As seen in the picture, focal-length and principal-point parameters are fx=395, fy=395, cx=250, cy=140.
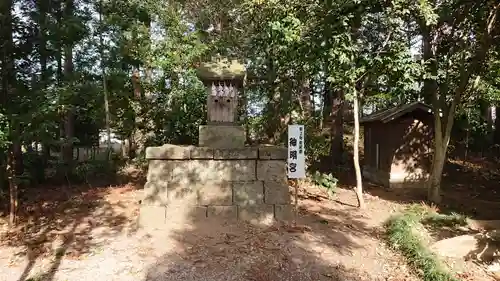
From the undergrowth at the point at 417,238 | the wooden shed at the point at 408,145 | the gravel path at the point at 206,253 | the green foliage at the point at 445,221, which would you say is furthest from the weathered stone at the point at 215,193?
the wooden shed at the point at 408,145

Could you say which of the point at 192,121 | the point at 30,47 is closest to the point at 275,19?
the point at 192,121

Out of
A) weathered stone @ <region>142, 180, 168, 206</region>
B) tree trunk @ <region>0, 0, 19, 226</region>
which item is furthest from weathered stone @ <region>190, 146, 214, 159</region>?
tree trunk @ <region>0, 0, 19, 226</region>

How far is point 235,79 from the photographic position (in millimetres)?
7621

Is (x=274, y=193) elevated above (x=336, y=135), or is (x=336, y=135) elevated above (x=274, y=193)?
(x=336, y=135)

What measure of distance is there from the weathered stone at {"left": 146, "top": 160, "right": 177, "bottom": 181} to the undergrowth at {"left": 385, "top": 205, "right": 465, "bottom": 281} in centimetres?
414

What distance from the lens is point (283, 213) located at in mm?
7328

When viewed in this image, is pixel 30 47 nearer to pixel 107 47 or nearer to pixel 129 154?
pixel 107 47

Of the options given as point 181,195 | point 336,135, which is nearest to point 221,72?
point 181,195

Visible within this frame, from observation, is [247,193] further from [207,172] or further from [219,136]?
[219,136]

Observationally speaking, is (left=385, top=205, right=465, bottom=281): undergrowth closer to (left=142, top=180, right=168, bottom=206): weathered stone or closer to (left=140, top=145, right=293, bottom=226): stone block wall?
(left=140, top=145, right=293, bottom=226): stone block wall

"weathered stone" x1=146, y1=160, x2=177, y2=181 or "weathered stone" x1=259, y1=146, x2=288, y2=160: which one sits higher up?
"weathered stone" x1=259, y1=146, x2=288, y2=160

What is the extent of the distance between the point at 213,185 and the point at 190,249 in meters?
1.44

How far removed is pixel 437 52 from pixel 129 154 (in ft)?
35.8

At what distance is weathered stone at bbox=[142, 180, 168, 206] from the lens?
7.20 m
